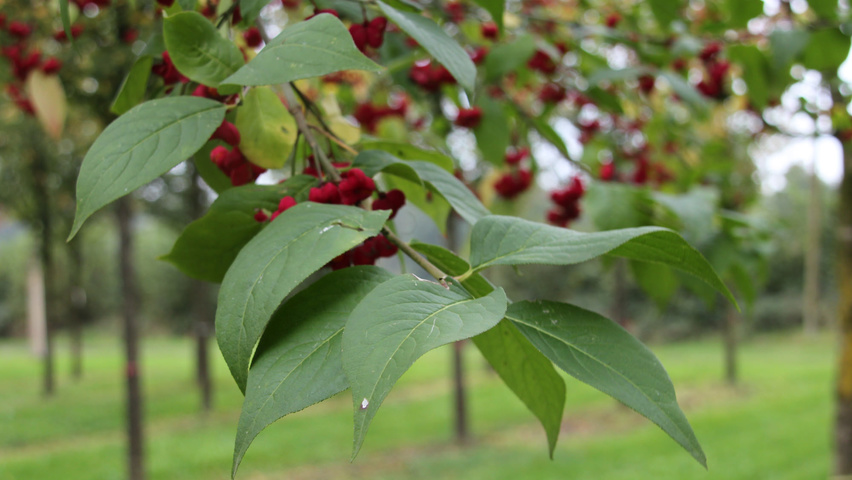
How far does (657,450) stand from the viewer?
6.68 meters

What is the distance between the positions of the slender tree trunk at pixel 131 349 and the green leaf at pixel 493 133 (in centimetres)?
474

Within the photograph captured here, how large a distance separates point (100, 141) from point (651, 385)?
20.7 inches

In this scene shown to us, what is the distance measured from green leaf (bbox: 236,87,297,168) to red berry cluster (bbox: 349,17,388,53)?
0.33 m

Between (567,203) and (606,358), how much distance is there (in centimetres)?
153

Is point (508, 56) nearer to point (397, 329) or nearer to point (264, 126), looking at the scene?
point (264, 126)

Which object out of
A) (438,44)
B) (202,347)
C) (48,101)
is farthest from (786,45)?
(202,347)

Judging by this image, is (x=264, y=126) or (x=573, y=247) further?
(x=264, y=126)

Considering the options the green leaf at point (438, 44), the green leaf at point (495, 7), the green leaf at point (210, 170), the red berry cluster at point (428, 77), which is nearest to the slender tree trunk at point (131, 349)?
the red berry cluster at point (428, 77)

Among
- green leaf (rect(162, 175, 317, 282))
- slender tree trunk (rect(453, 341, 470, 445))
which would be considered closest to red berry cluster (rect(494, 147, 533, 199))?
green leaf (rect(162, 175, 317, 282))

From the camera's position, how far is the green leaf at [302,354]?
0.44m

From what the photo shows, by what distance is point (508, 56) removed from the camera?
62.9 inches

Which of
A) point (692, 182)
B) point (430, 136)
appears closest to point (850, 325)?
point (692, 182)

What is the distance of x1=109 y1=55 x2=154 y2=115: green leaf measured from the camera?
827 millimetres

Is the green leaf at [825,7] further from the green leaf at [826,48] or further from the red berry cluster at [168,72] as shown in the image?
the red berry cluster at [168,72]
